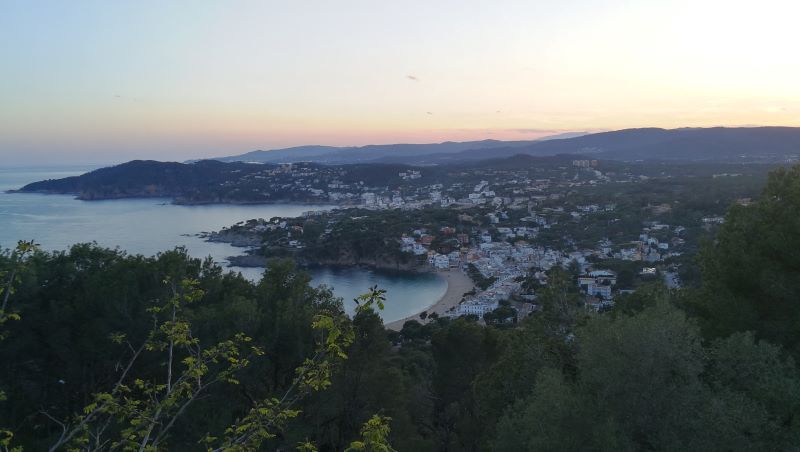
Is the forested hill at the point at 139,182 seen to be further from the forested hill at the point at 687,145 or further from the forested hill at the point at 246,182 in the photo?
the forested hill at the point at 687,145

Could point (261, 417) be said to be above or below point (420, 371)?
above

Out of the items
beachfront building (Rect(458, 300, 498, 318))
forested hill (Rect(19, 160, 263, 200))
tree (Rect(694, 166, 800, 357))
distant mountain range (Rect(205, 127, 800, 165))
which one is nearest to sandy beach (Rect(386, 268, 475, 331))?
beachfront building (Rect(458, 300, 498, 318))

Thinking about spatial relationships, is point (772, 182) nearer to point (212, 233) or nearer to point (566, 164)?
point (212, 233)

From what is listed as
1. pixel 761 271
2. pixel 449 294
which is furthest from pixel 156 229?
pixel 761 271

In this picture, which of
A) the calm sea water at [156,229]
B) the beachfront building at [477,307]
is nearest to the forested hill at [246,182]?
the calm sea water at [156,229]

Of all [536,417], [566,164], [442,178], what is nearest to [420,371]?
[536,417]

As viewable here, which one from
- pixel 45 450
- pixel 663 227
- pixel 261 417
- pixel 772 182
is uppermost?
pixel 772 182
